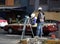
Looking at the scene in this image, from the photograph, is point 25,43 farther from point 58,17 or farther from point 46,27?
point 58,17

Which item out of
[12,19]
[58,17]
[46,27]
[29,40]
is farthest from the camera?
[12,19]

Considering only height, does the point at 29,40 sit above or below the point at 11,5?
above

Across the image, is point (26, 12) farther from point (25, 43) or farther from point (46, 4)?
point (25, 43)

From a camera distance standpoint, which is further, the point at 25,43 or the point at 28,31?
the point at 28,31

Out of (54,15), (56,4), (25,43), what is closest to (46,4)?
(56,4)

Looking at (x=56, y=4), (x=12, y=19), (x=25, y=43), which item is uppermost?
(x=25, y=43)

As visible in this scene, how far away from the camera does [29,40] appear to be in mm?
14391

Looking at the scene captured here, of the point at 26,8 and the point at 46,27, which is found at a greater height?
the point at 46,27

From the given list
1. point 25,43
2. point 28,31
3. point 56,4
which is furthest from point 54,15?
point 25,43

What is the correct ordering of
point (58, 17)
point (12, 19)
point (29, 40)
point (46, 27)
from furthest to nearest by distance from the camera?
point (12, 19) → point (58, 17) → point (46, 27) → point (29, 40)

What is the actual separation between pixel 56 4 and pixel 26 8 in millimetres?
5307

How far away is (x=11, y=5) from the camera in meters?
43.2

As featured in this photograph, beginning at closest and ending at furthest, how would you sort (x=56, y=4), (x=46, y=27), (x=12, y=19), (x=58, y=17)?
(x=46, y=27), (x=58, y=17), (x=56, y=4), (x=12, y=19)

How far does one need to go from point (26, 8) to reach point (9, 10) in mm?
2455
